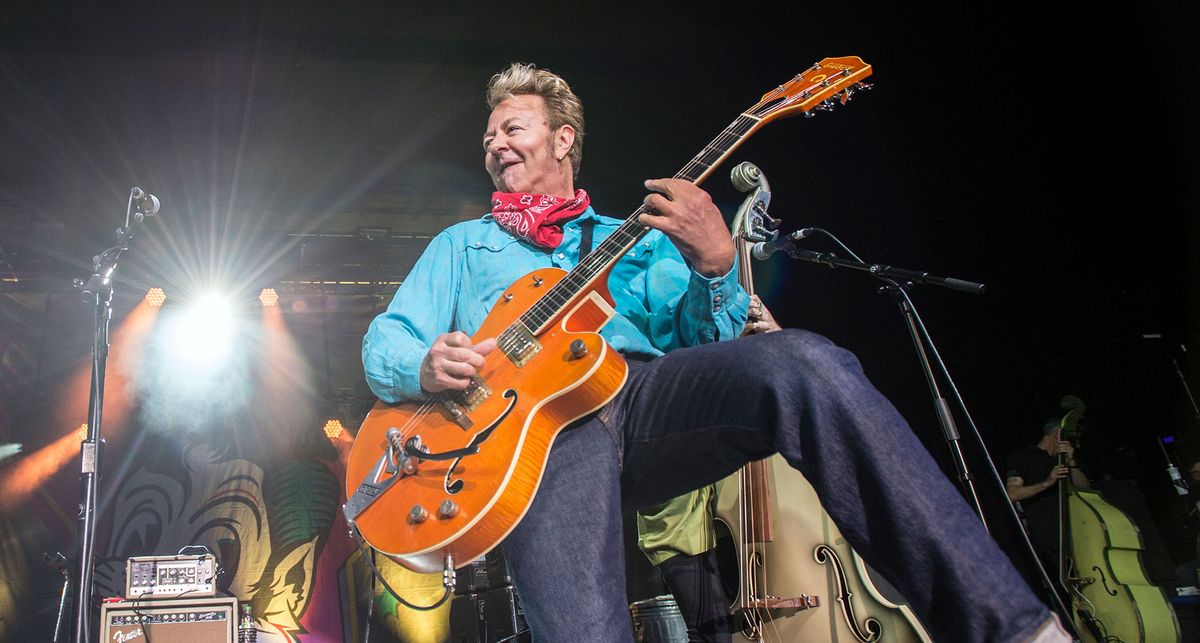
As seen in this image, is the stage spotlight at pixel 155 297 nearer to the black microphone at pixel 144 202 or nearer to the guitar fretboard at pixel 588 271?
the black microphone at pixel 144 202

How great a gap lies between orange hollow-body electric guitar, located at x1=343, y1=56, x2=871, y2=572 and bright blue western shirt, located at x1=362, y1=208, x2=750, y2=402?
0.40 feet

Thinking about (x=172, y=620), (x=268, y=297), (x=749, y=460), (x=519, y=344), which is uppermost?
(x=268, y=297)

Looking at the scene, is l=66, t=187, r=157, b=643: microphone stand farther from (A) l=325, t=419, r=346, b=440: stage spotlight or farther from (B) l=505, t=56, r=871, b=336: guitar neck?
(A) l=325, t=419, r=346, b=440: stage spotlight

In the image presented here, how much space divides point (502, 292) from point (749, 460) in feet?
2.99

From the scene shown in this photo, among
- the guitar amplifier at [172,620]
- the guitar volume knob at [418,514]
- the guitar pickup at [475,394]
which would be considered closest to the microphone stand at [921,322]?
the guitar pickup at [475,394]

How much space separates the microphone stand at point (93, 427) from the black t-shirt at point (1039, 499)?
267 inches

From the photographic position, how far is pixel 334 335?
8.93 metres

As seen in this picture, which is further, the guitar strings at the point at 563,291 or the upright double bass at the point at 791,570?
the upright double bass at the point at 791,570

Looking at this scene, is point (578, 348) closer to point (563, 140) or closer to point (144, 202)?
point (563, 140)

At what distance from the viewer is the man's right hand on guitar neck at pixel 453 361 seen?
6.00 ft

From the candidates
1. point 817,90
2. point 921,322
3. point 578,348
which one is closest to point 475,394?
point 578,348

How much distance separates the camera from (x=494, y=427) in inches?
Result: 70.9

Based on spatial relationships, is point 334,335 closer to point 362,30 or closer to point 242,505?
point 242,505

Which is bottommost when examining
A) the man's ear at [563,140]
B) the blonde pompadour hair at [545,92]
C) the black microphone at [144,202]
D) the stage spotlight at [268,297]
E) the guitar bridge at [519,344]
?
the guitar bridge at [519,344]
